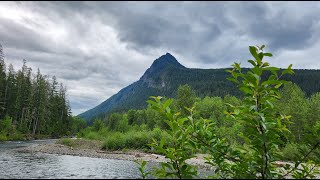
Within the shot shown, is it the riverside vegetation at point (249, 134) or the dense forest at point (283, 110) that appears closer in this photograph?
the riverside vegetation at point (249, 134)

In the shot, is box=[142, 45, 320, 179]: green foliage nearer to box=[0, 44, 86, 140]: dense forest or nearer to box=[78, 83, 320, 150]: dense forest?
box=[78, 83, 320, 150]: dense forest

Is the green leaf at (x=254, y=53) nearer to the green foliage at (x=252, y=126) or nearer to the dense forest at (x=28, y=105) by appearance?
the green foliage at (x=252, y=126)

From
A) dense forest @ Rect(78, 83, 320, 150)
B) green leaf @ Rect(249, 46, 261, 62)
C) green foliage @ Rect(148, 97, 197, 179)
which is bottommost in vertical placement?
green foliage @ Rect(148, 97, 197, 179)

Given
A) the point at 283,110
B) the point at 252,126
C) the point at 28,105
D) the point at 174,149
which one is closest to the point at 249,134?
the point at 252,126

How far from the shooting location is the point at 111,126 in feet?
452

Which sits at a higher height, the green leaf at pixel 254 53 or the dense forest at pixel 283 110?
the dense forest at pixel 283 110

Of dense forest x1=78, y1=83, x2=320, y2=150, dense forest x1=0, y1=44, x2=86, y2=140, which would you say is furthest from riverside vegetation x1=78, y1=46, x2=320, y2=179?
dense forest x1=0, y1=44, x2=86, y2=140

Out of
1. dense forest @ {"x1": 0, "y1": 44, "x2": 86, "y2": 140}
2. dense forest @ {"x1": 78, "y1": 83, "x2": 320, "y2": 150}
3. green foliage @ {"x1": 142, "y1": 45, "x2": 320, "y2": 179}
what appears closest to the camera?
green foliage @ {"x1": 142, "y1": 45, "x2": 320, "y2": 179}

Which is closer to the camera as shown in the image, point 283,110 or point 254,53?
point 254,53

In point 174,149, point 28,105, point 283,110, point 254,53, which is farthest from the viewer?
point 28,105

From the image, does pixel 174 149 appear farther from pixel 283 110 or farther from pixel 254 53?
pixel 283 110

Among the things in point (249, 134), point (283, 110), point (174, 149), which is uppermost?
point (283, 110)

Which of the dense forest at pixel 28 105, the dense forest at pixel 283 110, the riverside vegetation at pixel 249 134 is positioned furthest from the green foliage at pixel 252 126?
the dense forest at pixel 28 105

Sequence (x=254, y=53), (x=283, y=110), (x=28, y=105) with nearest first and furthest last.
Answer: (x=254, y=53), (x=283, y=110), (x=28, y=105)
